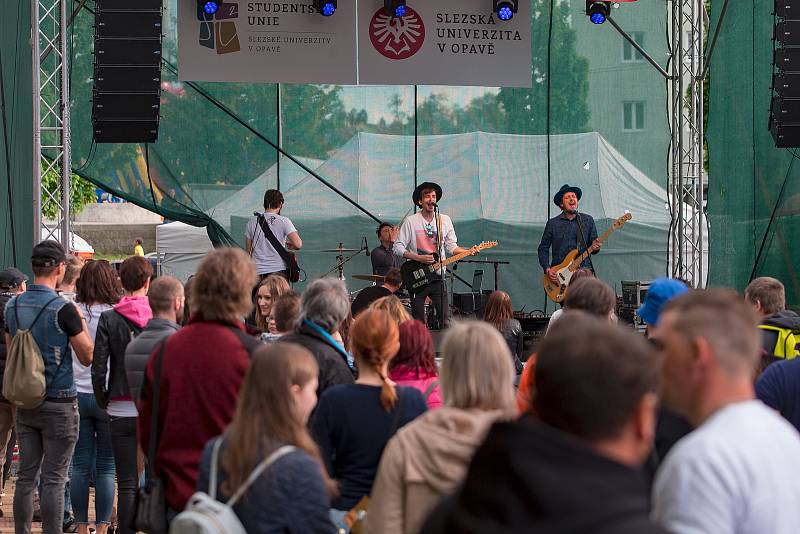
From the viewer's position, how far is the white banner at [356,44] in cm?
1141

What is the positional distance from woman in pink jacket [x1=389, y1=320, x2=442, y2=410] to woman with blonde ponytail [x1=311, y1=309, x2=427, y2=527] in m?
0.33

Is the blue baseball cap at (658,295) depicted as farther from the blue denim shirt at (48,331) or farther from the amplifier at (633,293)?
the amplifier at (633,293)

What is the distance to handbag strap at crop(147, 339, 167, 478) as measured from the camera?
3301 millimetres

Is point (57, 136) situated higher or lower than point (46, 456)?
higher

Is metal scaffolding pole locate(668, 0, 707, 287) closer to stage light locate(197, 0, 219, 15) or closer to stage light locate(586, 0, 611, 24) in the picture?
stage light locate(586, 0, 611, 24)

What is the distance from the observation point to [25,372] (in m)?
4.96

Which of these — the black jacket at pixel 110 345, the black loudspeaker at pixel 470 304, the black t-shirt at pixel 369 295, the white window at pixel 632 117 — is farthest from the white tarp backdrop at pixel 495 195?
the black jacket at pixel 110 345

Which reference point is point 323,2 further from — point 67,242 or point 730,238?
point 730,238

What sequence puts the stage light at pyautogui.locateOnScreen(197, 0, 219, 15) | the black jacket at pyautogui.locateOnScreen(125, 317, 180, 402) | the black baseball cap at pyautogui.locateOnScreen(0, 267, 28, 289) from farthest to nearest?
the stage light at pyautogui.locateOnScreen(197, 0, 219, 15)
the black baseball cap at pyautogui.locateOnScreen(0, 267, 28, 289)
the black jacket at pyautogui.locateOnScreen(125, 317, 180, 402)

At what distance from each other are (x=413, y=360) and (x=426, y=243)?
6.37 meters

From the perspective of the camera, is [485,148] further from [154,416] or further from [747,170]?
[154,416]

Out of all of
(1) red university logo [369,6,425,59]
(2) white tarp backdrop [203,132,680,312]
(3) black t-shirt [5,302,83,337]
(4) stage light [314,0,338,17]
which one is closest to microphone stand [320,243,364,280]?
(2) white tarp backdrop [203,132,680,312]

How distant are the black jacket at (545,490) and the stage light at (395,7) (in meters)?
10.5

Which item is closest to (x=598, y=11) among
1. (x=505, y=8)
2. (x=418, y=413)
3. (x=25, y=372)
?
(x=505, y=8)
